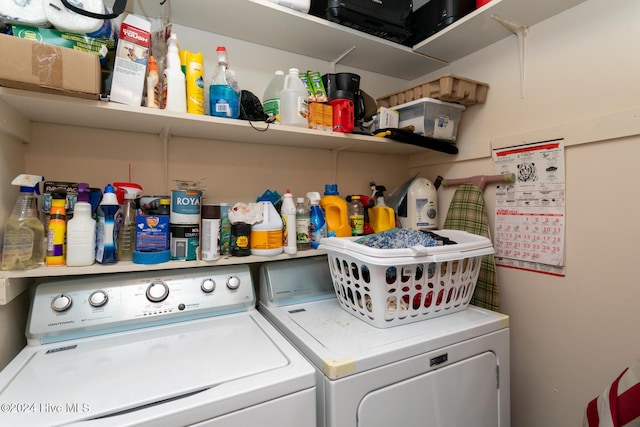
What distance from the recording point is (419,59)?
1706 millimetres

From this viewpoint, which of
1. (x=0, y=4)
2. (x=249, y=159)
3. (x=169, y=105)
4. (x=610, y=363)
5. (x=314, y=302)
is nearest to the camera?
(x=0, y=4)

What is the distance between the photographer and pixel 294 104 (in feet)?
4.17

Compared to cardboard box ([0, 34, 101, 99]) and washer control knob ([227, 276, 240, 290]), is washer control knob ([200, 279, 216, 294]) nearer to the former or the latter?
washer control knob ([227, 276, 240, 290])

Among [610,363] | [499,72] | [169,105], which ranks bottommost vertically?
[610,363]

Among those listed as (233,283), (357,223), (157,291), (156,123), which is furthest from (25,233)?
(357,223)

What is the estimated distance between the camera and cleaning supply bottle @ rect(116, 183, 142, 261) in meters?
1.06

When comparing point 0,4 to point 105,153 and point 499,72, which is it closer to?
point 105,153

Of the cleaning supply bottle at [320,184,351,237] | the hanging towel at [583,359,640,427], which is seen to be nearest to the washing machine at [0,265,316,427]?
the cleaning supply bottle at [320,184,351,237]

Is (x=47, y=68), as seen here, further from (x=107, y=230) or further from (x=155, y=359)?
(x=155, y=359)

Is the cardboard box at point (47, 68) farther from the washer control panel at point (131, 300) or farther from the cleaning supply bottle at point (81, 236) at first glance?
the washer control panel at point (131, 300)

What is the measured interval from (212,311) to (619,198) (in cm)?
159

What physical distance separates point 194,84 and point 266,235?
0.62 m

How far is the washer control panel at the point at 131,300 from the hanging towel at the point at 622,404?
3.60 feet

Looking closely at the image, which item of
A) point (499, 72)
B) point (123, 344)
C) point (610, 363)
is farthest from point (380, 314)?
point (499, 72)
